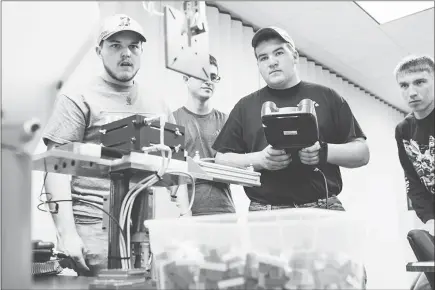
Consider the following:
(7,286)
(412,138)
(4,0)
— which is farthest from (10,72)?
(412,138)

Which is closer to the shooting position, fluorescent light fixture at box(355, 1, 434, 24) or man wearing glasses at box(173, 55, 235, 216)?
man wearing glasses at box(173, 55, 235, 216)

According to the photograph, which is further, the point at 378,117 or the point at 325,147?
the point at 378,117

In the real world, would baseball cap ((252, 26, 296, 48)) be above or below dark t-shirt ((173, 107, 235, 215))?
above

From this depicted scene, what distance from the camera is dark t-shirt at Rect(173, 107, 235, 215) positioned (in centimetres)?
169

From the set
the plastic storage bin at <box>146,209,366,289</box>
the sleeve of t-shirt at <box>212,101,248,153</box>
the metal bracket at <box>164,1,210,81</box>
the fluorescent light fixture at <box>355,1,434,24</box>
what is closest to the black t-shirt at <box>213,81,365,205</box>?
the sleeve of t-shirt at <box>212,101,248,153</box>

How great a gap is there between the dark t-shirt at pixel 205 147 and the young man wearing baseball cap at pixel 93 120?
41cm

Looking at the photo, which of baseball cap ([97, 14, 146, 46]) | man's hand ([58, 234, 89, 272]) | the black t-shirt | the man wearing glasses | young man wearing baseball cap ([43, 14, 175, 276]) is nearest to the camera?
man's hand ([58, 234, 89, 272])

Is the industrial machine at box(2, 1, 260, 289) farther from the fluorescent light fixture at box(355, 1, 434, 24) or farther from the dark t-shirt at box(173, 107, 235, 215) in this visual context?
the fluorescent light fixture at box(355, 1, 434, 24)

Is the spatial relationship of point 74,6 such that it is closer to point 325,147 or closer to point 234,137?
point 325,147

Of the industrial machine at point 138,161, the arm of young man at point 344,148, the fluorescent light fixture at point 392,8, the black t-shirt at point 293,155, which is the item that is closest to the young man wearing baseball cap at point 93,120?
the industrial machine at point 138,161

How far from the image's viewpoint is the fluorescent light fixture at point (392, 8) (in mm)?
2852

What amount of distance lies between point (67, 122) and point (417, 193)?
1.52 metres

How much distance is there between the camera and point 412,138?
200cm

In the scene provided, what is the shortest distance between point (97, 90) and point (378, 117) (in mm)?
3900
